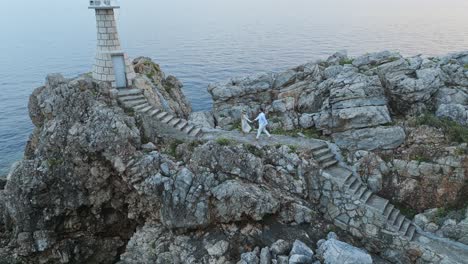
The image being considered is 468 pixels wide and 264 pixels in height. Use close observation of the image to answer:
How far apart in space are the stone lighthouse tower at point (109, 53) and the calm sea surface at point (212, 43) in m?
19.4

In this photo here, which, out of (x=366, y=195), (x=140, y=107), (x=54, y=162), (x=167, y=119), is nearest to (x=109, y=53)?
(x=140, y=107)

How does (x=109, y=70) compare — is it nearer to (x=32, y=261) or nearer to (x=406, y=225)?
(x=32, y=261)

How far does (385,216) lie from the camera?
71.7 ft

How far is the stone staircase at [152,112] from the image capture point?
27.2 metres

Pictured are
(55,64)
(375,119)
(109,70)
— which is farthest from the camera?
(55,64)

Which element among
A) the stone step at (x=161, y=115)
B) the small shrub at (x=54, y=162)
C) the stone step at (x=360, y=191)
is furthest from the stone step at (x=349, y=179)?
the small shrub at (x=54, y=162)

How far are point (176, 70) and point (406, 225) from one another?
169 ft

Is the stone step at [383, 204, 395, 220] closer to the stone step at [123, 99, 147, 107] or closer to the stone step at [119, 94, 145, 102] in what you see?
the stone step at [123, 99, 147, 107]

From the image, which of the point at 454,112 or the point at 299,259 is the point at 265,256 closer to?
the point at 299,259

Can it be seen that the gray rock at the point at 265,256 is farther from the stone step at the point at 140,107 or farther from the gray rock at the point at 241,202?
the stone step at the point at 140,107

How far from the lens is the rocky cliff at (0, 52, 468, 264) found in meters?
21.7

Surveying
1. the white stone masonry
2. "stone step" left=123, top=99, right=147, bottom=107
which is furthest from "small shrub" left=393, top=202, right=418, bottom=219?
the white stone masonry

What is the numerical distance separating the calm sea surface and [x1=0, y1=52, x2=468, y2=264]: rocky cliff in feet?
62.3

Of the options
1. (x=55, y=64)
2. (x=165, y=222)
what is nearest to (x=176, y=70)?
(x=55, y=64)
